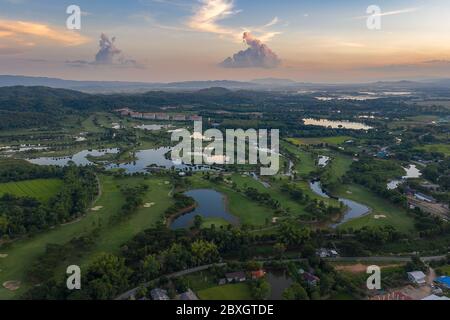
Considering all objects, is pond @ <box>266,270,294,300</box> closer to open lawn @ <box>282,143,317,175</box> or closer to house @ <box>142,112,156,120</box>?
open lawn @ <box>282,143,317,175</box>

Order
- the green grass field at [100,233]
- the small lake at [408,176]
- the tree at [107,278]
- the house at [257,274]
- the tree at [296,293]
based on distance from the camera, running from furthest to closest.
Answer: the small lake at [408,176] < the green grass field at [100,233] < the house at [257,274] < the tree at [107,278] < the tree at [296,293]

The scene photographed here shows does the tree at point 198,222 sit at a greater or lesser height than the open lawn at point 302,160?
lesser

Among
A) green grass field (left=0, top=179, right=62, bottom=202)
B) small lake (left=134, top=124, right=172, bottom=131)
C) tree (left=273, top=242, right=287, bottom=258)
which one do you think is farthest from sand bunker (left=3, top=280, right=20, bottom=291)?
small lake (left=134, top=124, right=172, bottom=131)

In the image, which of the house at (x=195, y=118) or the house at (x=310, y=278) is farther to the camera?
the house at (x=195, y=118)

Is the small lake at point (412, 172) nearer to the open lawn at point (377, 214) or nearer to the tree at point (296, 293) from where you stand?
the open lawn at point (377, 214)

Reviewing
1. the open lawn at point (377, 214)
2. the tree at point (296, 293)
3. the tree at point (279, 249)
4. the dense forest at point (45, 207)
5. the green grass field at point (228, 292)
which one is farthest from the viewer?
the open lawn at point (377, 214)

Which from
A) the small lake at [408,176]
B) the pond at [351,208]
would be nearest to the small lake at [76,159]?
the pond at [351,208]

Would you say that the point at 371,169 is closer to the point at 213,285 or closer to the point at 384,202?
the point at 384,202
